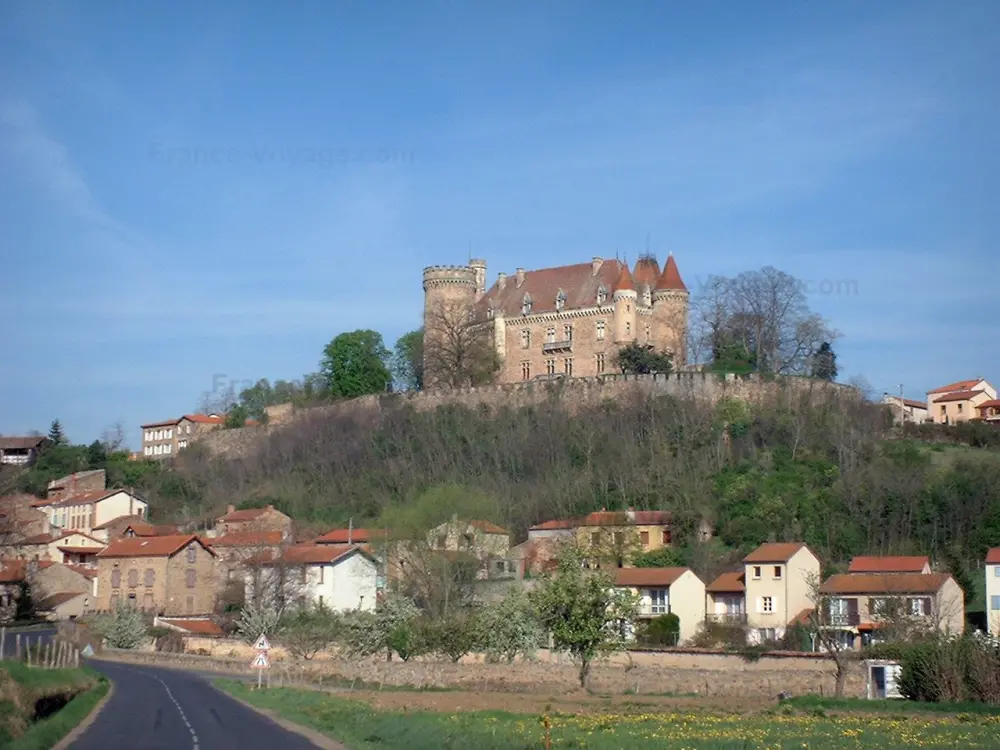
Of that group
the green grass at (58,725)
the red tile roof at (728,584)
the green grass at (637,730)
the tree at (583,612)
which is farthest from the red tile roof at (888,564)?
the green grass at (58,725)

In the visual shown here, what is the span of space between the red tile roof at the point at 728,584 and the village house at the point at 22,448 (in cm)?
7620

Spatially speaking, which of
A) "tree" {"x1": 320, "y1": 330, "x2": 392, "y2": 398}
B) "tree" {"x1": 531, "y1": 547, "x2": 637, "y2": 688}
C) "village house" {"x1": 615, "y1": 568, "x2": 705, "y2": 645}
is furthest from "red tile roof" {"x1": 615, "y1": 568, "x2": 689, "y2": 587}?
"tree" {"x1": 320, "y1": 330, "x2": 392, "y2": 398}

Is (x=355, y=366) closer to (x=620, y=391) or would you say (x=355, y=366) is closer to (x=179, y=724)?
(x=620, y=391)

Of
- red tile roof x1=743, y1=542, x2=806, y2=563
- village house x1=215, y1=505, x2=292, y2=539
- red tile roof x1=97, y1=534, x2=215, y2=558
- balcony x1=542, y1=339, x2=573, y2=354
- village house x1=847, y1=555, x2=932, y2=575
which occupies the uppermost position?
balcony x1=542, y1=339, x2=573, y2=354

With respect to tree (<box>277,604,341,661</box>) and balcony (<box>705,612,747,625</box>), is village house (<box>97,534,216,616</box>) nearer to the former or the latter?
tree (<box>277,604,341,661</box>)

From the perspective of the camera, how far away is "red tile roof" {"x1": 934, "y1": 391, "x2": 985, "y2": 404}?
368 ft

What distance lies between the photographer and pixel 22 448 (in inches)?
4862

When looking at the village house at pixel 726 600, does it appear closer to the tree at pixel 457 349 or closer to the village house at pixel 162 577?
the village house at pixel 162 577

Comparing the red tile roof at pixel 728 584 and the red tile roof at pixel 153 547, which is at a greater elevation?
the red tile roof at pixel 153 547

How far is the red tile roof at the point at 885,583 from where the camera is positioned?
54.2 meters

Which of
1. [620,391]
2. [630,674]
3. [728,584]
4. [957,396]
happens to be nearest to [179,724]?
[630,674]

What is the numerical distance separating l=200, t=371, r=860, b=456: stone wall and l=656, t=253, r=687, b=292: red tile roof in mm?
11986

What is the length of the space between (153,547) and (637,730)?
48966 millimetres

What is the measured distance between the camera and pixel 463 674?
4528 centimetres
